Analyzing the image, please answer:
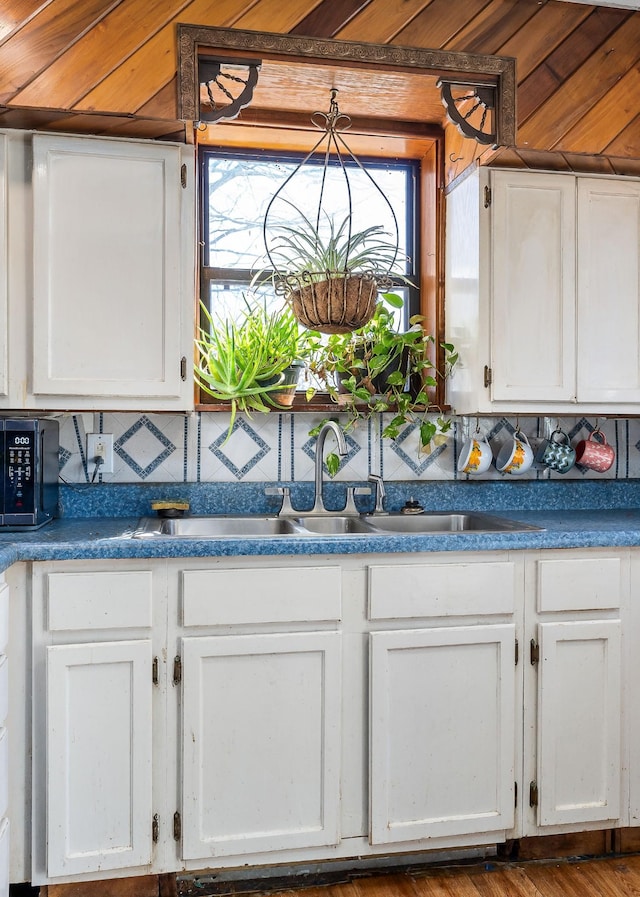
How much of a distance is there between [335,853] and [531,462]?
4.45 ft

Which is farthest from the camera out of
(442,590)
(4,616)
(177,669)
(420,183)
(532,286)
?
(420,183)

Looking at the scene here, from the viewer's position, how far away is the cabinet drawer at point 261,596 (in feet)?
6.15

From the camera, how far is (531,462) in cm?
254

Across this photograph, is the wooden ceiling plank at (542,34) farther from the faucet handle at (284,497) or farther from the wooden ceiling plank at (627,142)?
the faucet handle at (284,497)

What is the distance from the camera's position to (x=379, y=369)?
2.48 metres

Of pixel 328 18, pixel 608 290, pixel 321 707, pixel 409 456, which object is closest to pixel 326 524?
pixel 409 456

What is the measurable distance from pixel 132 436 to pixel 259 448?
1.37 ft

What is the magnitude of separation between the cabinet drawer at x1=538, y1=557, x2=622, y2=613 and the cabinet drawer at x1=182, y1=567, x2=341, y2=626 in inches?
22.9

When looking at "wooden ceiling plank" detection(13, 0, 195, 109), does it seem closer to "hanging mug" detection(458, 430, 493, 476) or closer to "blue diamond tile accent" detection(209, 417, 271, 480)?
"blue diamond tile accent" detection(209, 417, 271, 480)

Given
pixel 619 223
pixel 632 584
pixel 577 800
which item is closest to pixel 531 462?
pixel 632 584

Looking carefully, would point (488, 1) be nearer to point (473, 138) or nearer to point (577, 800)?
point (473, 138)

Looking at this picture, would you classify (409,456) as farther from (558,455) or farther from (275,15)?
(275,15)

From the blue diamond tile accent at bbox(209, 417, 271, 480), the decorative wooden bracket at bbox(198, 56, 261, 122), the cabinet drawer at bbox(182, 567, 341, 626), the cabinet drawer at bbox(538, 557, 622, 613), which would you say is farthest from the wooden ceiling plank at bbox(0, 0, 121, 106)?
the cabinet drawer at bbox(538, 557, 622, 613)

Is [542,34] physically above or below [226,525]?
above
